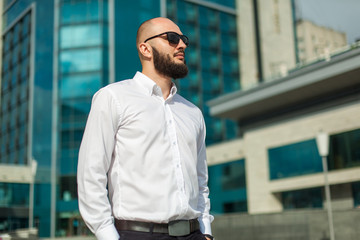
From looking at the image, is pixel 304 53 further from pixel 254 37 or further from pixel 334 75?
pixel 334 75

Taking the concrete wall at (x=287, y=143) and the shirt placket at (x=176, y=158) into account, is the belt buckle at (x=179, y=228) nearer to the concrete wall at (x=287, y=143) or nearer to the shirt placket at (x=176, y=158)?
the shirt placket at (x=176, y=158)

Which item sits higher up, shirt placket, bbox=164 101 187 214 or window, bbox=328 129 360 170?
→ window, bbox=328 129 360 170

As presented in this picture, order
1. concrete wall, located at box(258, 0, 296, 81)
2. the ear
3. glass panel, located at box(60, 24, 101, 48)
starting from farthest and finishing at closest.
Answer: concrete wall, located at box(258, 0, 296, 81)
glass panel, located at box(60, 24, 101, 48)
the ear

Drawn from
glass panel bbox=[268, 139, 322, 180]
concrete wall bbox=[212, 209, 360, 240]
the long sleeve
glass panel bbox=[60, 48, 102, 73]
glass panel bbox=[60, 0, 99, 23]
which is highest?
glass panel bbox=[60, 0, 99, 23]

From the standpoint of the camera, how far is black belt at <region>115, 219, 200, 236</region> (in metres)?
2.75

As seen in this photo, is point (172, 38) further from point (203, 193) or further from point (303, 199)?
point (303, 199)

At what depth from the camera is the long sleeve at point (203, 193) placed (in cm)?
316

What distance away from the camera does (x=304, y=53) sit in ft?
326

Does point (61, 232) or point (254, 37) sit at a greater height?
point (254, 37)

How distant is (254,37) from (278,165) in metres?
28.8

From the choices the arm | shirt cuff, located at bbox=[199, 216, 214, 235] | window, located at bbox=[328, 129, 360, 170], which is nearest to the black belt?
the arm

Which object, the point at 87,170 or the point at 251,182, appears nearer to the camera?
the point at 87,170

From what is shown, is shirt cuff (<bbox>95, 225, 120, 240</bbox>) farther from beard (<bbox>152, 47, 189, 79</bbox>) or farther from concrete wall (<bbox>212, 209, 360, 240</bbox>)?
concrete wall (<bbox>212, 209, 360, 240</bbox>)

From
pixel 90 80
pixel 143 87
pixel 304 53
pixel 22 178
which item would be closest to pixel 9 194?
pixel 22 178
